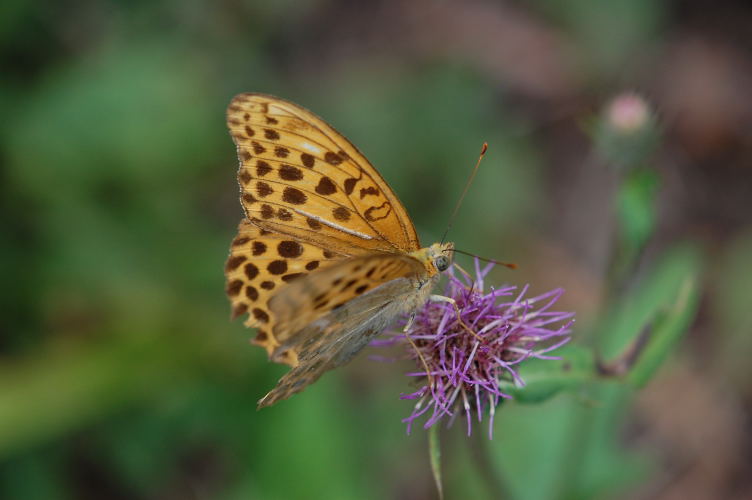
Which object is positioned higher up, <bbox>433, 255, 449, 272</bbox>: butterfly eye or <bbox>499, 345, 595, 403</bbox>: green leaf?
<bbox>433, 255, 449, 272</bbox>: butterfly eye

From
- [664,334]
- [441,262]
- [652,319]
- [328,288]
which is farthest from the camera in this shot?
[664,334]

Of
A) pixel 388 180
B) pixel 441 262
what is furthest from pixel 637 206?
pixel 388 180

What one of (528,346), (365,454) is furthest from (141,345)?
(528,346)

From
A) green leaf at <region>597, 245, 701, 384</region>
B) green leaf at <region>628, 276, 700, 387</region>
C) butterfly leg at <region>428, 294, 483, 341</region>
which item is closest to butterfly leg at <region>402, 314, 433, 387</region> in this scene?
butterfly leg at <region>428, 294, 483, 341</region>

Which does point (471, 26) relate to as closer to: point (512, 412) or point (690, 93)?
point (690, 93)

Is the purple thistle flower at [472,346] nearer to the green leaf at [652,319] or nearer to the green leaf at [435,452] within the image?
the green leaf at [435,452]

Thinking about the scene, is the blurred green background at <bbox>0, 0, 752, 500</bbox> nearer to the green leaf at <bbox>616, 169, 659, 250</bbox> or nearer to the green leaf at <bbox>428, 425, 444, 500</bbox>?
the green leaf at <bbox>616, 169, 659, 250</bbox>

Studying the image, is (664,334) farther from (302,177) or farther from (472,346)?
(302,177)
